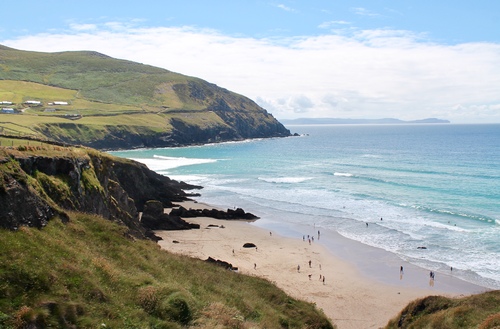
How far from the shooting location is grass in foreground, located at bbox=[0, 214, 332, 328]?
1321 centimetres

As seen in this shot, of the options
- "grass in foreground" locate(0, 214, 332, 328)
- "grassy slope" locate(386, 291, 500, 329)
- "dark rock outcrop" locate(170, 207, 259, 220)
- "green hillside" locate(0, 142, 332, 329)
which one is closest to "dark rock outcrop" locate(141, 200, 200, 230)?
"dark rock outcrop" locate(170, 207, 259, 220)

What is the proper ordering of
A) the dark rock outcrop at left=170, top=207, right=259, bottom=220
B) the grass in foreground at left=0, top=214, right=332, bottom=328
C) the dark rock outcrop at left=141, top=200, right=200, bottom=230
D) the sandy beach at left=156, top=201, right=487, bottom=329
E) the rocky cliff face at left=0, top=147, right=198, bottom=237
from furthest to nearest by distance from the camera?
the dark rock outcrop at left=170, top=207, right=259, bottom=220 < the dark rock outcrop at left=141, top=200, right=200, bottom=230 < the sandy beach at left=156, top=201, right=487, bottom=329 < the rocky cliff face at left=0, top=147, right=198, bottom=237 < the grass in foreground at left=0, top=214, right=332, bottom=328

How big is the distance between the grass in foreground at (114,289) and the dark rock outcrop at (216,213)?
31188 mm

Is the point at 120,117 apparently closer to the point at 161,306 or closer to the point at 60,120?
the point at 60,120

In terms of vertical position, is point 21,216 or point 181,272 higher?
point 21,216

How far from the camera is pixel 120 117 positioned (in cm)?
16012

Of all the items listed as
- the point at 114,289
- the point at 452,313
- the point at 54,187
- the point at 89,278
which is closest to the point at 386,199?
the point at 452,313

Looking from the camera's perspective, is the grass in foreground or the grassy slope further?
the grassy slope

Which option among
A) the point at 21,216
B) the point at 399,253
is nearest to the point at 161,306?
the point at 21,216

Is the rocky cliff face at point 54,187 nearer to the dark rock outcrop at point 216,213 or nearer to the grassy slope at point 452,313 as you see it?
the dark rock outcrop at point 216,213

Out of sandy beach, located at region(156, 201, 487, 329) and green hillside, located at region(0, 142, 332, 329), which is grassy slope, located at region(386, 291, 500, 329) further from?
sandy beach, located at region(156, 201, 487, 329)

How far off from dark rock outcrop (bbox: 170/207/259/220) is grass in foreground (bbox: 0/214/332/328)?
31.2 m

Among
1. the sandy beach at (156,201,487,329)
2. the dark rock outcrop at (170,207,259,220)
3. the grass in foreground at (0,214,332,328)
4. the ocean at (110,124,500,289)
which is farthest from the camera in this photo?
the dark rock outcrop at (170,207,259,220)

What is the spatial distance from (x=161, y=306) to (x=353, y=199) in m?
52.8
